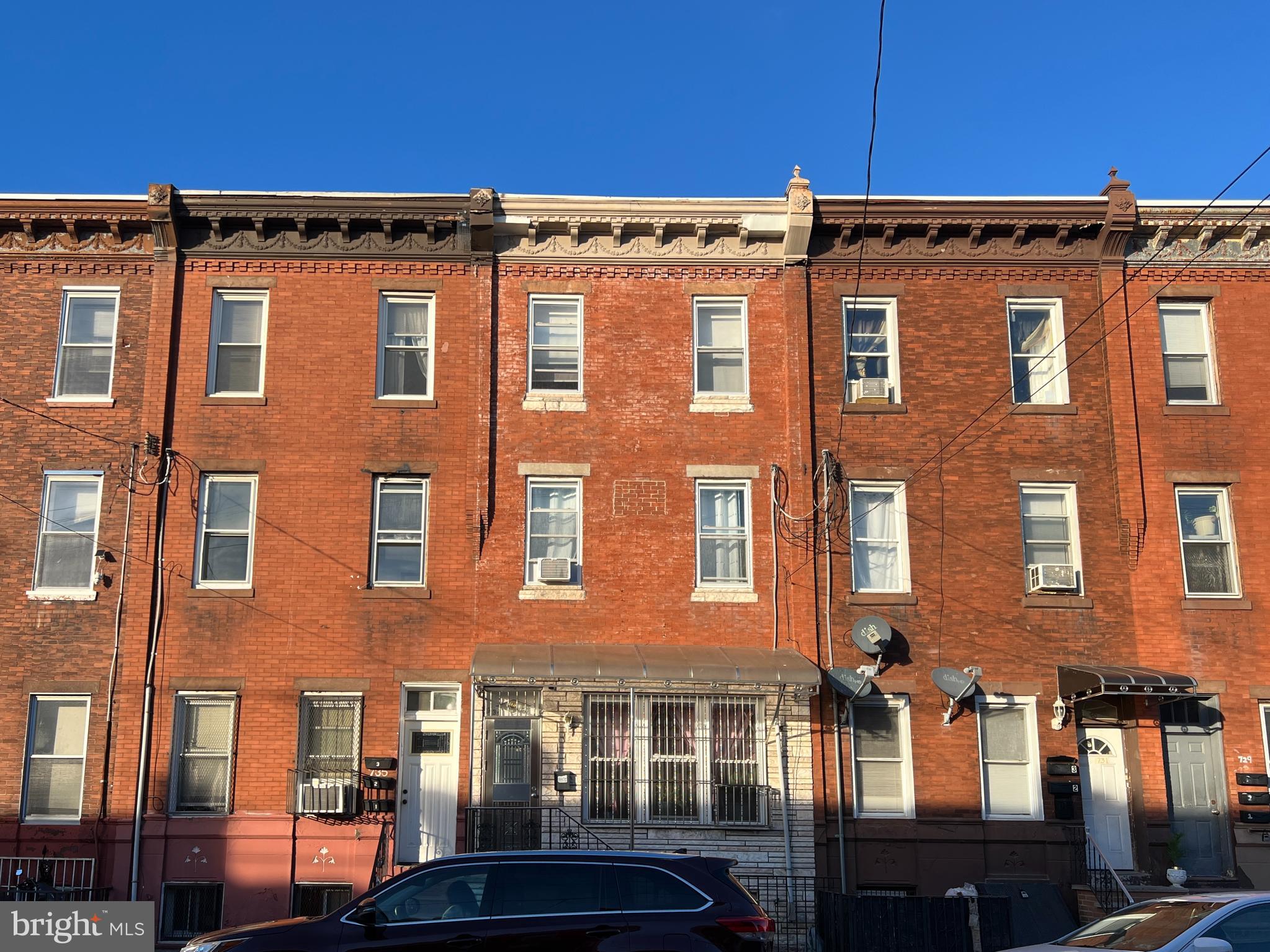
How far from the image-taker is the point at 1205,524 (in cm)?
1845

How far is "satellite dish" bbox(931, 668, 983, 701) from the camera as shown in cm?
1720

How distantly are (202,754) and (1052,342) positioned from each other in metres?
14.5

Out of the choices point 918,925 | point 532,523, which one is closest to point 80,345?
point 532,523

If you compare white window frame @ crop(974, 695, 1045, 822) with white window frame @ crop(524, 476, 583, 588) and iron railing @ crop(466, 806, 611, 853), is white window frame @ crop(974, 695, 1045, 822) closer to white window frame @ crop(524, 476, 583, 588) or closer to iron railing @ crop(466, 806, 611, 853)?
iron railing @ crop(466, 806, 611, 853)

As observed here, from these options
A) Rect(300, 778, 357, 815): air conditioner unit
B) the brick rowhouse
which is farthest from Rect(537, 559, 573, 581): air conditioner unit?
Rect(300, 778, 357, 815): air conditioner unit

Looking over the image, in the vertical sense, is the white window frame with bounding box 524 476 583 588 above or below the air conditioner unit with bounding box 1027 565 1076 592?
above

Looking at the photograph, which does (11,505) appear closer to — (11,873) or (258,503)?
(258,503)

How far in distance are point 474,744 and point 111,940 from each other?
5128mm

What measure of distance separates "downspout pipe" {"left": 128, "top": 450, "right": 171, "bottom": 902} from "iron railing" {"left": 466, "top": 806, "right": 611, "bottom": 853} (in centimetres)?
454

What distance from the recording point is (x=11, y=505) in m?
17.8

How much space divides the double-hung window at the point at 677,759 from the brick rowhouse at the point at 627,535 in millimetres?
52

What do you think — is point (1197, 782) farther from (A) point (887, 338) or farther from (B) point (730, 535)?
(A) point (887, 338)

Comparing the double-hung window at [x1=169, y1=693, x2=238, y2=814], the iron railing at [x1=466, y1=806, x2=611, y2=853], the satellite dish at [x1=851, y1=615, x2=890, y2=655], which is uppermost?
the satellite dish at [x1=851, y1=615, x2=890, y2=655]

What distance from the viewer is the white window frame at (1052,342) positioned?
746 inches
